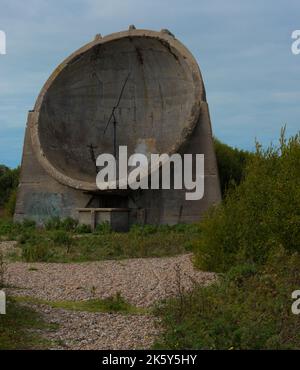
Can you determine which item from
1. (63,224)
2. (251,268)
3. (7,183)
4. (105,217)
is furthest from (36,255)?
(7,183)

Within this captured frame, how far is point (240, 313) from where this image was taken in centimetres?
671

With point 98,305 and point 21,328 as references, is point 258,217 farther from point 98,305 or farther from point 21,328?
point 21,328

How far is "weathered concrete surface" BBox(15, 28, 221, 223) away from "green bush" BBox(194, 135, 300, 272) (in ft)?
24.8

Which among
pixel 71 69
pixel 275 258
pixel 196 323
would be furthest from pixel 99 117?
pixel 196 323

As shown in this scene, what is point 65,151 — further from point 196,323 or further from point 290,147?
point 196,323

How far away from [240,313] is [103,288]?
9.96 feet

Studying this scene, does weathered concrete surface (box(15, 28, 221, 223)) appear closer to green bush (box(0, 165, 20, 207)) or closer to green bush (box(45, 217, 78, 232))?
green bush (box(45, 217, 78, 232))

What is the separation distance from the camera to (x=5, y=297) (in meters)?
7.86

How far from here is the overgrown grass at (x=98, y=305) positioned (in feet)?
26.5

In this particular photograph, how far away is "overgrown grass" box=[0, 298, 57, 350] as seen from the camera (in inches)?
248

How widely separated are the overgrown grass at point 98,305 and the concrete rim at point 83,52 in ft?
32.1

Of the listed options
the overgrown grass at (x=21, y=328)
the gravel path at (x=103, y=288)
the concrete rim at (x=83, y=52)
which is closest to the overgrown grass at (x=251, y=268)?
the gravel path at (x=103, y=288)

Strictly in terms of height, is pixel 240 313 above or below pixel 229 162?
below

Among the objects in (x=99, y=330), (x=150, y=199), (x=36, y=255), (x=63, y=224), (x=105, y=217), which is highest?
(x=150, y=199)
